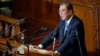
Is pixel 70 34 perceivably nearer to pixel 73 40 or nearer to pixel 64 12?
pixel 73 40

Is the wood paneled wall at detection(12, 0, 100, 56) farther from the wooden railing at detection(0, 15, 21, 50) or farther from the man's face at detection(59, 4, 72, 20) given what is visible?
the man's face at detection(59, 4, 72, 20)

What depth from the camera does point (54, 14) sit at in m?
7.63

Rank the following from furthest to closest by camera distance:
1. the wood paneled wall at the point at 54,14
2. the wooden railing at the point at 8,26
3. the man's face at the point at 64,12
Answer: the wood paneled wall at the point at 54,14 < the wooden railing at the point at 8,26 < the man's face at the point at 64,12

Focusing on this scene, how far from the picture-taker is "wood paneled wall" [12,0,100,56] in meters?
5.81

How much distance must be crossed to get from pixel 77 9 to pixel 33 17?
219 cm

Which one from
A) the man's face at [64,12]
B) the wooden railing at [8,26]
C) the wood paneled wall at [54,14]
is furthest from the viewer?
the wood paneled wall at [54,14]

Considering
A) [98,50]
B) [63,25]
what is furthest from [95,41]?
[63,25]

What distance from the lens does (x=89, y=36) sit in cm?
596

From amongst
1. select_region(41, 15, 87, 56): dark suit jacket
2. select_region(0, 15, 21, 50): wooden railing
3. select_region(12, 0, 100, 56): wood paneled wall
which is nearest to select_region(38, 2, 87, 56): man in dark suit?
select_region(41, 15, 87, 56): dark suit jacket

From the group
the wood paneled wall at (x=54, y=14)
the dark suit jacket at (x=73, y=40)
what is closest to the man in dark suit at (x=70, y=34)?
the dark suit jacket at (x=73, y=40)

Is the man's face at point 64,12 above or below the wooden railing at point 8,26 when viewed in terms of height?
above

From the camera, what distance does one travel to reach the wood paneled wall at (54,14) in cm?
581

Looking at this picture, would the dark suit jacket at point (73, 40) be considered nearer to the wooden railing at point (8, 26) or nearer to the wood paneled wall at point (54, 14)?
the wooden railing at point (8, 26)

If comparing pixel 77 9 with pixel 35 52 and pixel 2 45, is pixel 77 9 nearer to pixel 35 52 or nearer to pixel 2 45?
pixel 2 45
